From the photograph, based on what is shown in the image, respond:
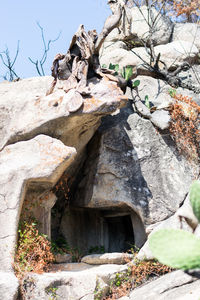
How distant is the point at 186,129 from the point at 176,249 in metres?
6.19

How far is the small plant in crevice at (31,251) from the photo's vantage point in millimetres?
6213

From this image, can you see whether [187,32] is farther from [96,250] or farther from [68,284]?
[68,284]

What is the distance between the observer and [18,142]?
279 inches

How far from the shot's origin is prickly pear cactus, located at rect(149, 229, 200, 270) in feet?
8.27

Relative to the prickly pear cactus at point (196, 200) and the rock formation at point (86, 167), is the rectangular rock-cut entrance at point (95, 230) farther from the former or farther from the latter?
the prickly pear cactus at point (196, 200)

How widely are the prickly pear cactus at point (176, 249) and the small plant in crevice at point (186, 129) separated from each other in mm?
5832

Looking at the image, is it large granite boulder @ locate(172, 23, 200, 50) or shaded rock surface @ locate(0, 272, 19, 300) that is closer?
shaded rock surface @ locate(0, 272, 19, 300)

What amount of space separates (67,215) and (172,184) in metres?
2.23

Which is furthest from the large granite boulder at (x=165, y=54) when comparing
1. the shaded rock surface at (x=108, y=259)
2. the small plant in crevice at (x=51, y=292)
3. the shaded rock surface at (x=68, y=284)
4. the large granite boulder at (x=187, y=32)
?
the small plant in crevice at (x=51, y=292)

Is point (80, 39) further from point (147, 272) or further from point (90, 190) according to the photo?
point (147, 272)

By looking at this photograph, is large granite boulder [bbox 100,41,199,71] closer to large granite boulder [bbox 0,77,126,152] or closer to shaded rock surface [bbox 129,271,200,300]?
large granite boulder [bbox 0,77,126,152]

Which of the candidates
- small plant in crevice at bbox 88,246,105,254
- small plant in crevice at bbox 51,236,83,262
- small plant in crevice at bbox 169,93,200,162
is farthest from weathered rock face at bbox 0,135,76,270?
small plant in crevice at bbox 169,93,200,162

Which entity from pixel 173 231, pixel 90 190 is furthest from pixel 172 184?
pixel 173 231

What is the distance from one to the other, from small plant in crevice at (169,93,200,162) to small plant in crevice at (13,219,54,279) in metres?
3.32
